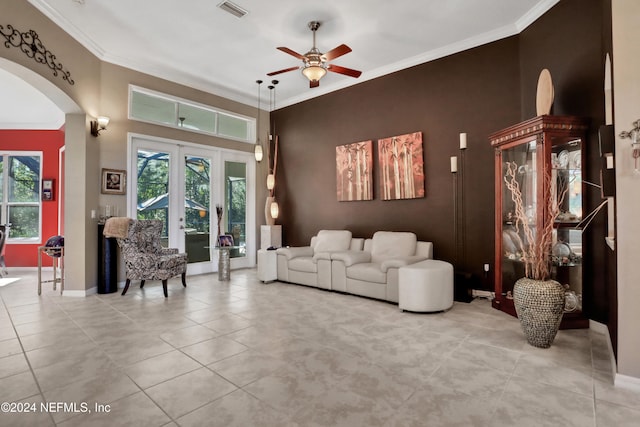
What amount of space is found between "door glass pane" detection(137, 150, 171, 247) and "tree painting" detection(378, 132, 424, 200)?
372cm

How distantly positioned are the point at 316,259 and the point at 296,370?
271 cm

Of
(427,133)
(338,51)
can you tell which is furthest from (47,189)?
(427,133)

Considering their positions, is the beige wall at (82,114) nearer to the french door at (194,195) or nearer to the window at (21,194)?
the french door at (194,195)

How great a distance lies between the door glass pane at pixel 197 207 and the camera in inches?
238

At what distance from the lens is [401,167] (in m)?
5.23

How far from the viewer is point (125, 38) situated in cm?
456

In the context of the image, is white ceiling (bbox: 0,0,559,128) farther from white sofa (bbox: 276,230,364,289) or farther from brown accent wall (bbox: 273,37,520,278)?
white sofa (bbox: 276,230,364,289)

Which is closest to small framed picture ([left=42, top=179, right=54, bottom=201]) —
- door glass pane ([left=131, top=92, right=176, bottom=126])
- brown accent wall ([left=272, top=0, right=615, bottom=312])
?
door glass pane ([left=131, top=92, right=176, bottom=126])

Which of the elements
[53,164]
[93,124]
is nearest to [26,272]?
[53,164]

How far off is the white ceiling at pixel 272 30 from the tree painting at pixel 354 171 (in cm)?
127

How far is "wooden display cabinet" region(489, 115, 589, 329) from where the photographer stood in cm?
331

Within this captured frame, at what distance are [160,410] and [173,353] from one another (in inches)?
33.1

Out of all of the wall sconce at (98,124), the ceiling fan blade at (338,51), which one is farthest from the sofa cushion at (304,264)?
the wall sconce at (98,124)

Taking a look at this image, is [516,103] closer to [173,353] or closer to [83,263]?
[173,353]
